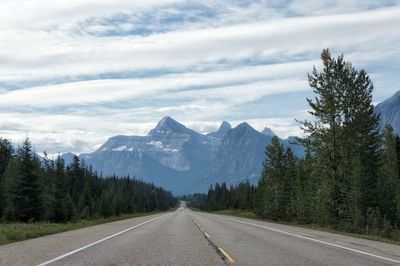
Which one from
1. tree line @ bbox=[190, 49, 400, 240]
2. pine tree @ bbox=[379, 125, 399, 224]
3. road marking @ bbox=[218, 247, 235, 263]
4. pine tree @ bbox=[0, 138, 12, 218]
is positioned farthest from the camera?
pine tree @ bbox=[0, 138, 12, 218]

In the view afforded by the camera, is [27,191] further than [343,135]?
Yes

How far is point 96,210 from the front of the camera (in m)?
99.5

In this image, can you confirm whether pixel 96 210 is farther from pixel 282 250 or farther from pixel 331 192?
pixel 282 250

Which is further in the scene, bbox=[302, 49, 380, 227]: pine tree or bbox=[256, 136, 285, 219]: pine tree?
bbox=[256, 136, 285, 219]: pine tree

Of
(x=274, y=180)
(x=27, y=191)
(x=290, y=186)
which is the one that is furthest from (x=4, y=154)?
(x=290, y=186)

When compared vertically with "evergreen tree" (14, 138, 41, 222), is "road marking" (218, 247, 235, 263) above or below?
below

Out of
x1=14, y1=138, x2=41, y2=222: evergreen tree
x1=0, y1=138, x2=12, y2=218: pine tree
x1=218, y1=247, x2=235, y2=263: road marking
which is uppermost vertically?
x1=0, y1=138, x2=12, y2=218: pine tree

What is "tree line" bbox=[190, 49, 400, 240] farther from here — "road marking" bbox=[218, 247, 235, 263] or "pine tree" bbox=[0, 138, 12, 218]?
"pine tree" bbox=[0, 138, 12, 218]

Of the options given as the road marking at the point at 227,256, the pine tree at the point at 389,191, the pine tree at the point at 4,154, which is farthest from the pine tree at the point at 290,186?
the road marking at the point at 227,256

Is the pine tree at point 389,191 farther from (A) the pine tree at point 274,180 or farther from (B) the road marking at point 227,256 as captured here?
(B) the road marking at point 227,256

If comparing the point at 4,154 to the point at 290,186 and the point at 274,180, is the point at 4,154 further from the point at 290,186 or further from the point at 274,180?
the point at 290,186

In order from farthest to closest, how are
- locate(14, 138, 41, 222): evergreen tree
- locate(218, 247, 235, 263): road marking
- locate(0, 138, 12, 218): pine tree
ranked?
locate(0, 138, 12, 218): pine tree < locate(14, 138, 41, 222): evergreen tree < locate(218, 247, 235, 263): road marking

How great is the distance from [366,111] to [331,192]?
355 inches

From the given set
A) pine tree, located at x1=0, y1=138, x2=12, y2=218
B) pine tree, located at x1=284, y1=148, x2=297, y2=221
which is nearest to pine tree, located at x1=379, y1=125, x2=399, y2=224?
pine tree, located at x1=284, y1=148, x2=297, y2=221
